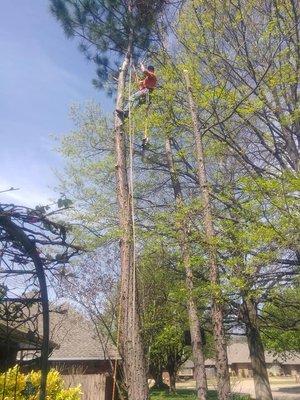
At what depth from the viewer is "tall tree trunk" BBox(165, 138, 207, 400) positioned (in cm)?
942

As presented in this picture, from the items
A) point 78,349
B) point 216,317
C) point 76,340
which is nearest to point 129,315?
point 216,317

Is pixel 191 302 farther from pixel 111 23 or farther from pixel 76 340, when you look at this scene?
pixel 76 340

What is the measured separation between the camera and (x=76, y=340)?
70.2 feet

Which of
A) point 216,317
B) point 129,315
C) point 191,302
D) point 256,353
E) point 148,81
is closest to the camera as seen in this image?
point 129,315

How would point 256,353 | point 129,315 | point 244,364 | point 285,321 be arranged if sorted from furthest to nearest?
1. point 244,364
2. point 285,321
3. point 256,353
4. point 129,315

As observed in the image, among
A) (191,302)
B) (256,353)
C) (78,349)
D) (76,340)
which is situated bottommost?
(256,353)

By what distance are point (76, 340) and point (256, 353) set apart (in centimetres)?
1031

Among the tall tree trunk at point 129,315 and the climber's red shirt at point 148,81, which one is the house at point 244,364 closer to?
the climber's red shirt at point 148,81

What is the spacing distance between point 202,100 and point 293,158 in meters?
2.39

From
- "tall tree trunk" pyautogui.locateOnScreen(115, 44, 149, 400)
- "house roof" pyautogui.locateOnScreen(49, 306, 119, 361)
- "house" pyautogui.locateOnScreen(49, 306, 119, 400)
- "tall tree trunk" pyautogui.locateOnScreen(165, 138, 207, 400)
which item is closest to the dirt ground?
"house" pyautogui.locateOnScreen(49, 306, 119, 400)

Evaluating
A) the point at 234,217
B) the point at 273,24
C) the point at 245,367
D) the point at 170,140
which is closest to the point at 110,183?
the point at 170,140

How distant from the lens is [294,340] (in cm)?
1620

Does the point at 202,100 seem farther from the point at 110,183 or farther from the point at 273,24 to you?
the point at 110,183

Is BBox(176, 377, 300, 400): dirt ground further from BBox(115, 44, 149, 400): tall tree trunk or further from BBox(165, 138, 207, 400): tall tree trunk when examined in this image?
BBox(115, 44, 149, 400): tall tree trunk
